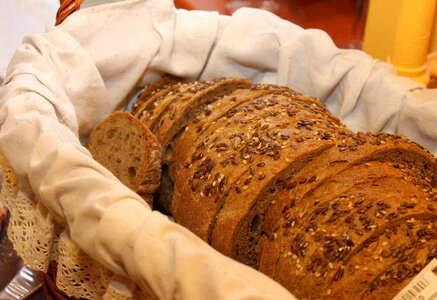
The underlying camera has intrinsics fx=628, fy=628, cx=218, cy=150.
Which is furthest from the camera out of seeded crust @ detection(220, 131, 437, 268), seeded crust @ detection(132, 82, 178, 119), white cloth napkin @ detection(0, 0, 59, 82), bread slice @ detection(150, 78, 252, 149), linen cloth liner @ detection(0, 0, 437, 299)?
white cloth napkin @ detection(0, 0, 59, 82)

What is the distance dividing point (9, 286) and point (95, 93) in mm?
597

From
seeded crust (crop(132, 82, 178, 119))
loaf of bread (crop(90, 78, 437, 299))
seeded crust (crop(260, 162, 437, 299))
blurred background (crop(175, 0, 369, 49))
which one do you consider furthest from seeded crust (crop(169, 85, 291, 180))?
blurred background (crop(175, 0, 369, 49))

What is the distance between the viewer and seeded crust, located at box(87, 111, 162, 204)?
5.01 ft

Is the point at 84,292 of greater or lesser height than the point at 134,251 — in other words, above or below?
below

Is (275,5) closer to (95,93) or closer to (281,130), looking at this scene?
(95,93)

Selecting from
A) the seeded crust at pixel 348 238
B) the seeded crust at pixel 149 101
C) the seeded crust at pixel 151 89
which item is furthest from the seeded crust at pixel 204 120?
the seeded crust at pixel 348 238

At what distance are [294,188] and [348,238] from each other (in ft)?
0.60

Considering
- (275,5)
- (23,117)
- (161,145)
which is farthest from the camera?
(275,5)

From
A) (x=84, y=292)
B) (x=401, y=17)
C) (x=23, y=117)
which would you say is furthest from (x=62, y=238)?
(x=401, y=17)

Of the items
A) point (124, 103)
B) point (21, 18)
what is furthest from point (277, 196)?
point (21, 18)

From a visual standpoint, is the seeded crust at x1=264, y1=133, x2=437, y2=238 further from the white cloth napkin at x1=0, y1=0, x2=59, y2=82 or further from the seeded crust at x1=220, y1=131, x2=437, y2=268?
the white cloth napkin at x1=0, y1=0, x2=59, y2=82

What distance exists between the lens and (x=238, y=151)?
4.62 ft

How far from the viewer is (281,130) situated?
142 cm

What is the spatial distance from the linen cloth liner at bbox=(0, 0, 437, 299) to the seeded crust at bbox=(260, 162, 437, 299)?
261 millimetres
